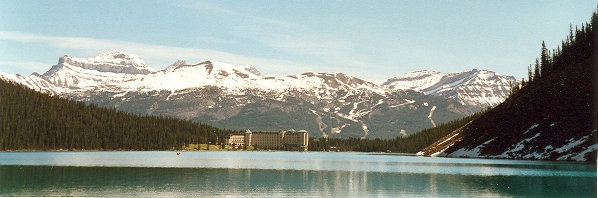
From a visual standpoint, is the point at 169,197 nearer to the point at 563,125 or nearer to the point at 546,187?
the point at 546,187

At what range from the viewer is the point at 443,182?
10375 cm

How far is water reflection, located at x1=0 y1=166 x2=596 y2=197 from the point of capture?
8225 centimetres

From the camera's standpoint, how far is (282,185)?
310 ft

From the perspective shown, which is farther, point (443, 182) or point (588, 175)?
point (588, 175)

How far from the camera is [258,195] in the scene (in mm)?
79625

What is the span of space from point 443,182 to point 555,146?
103m

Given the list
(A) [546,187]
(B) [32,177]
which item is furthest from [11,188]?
(A) [546,187]

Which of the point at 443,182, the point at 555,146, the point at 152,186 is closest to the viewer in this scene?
the point at 152,186

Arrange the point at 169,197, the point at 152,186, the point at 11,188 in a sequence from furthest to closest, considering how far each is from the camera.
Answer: the point at 152,186, the point at 11,188, the point at 169,197

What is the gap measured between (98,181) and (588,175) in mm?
80336

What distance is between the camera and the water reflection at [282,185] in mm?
82250

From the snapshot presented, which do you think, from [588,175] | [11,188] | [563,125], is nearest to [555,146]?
[563,125]

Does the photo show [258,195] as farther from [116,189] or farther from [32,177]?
[32,177]

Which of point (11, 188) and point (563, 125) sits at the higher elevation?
point (563, 125)
